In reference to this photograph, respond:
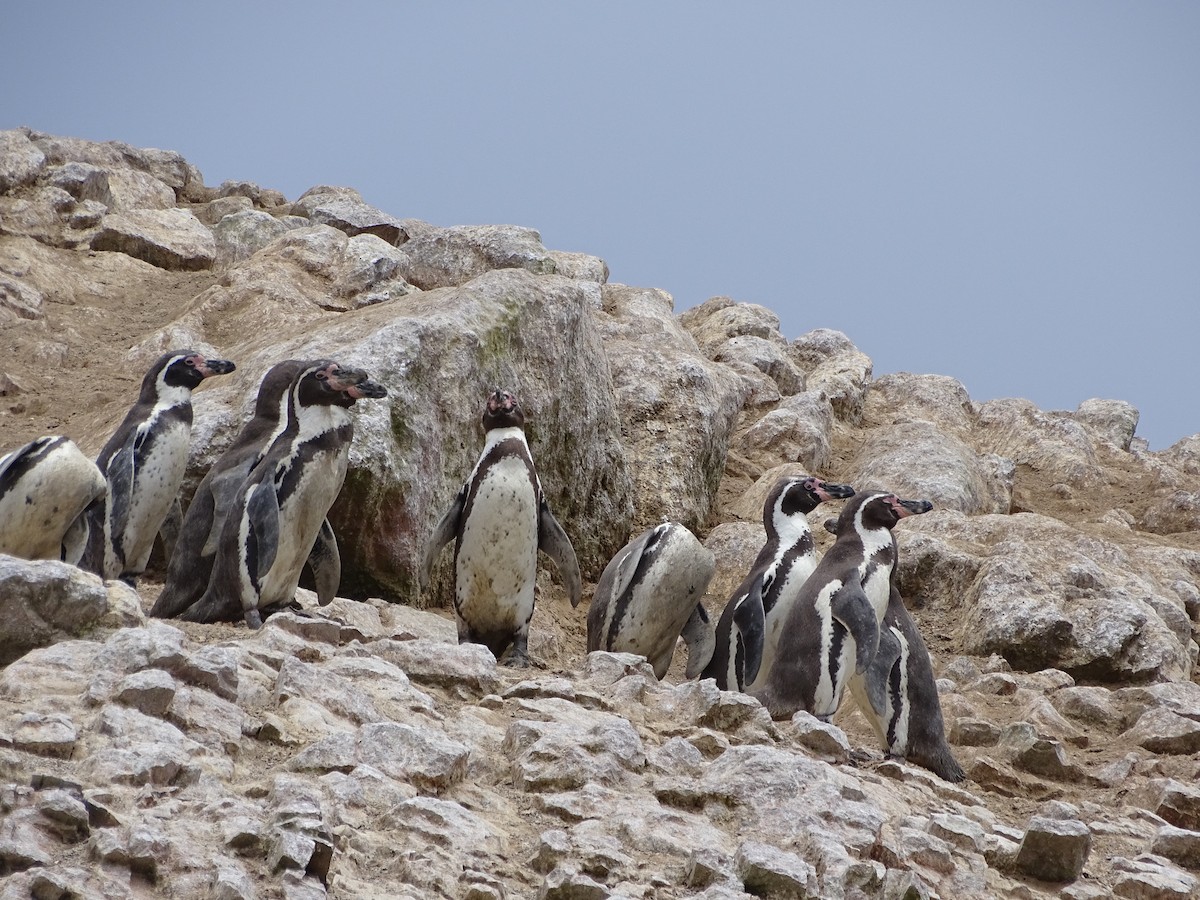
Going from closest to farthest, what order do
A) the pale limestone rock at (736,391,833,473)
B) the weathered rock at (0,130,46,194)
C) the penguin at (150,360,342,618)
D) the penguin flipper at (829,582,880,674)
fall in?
the penguin at (150,360,342,618) → the penguin flipper at (829,582,880,674) → the pale limestone rock at (736,391,833,473) → the weathered rock at (0,130,46,194)

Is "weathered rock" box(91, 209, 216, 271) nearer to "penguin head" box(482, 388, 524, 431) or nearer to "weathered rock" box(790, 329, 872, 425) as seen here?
"weathered rock" box(790, 329, 872, 425)

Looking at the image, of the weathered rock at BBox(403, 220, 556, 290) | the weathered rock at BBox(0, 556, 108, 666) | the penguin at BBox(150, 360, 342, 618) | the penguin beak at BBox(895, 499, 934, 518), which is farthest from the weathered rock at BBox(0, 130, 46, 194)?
the weathered rock at BBox(0, 556, 108, 666)

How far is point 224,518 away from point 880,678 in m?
3.70

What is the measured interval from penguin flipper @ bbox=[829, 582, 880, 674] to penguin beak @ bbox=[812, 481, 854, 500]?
5.09 ft

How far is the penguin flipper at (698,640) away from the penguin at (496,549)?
3.92ft

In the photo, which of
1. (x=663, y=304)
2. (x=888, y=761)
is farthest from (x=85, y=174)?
(x=888, y=761)

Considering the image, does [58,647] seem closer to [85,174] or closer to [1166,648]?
[1166,648]

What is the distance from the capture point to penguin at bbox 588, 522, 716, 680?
847 centimetres

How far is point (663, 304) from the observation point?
15.8 m

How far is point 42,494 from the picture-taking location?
6.86m

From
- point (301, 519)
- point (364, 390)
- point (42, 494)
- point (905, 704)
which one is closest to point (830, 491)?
point (905, 704)

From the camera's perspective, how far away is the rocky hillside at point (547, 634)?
391 centimetres

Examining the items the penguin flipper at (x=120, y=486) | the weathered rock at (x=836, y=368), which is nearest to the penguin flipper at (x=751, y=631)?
the penguin flipper at (x=120, y=486)

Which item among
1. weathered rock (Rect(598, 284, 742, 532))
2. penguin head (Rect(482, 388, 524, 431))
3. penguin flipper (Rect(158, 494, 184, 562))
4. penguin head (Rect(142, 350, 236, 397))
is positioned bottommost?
penguin flipper (Rect(158, 494, 184, 562))
